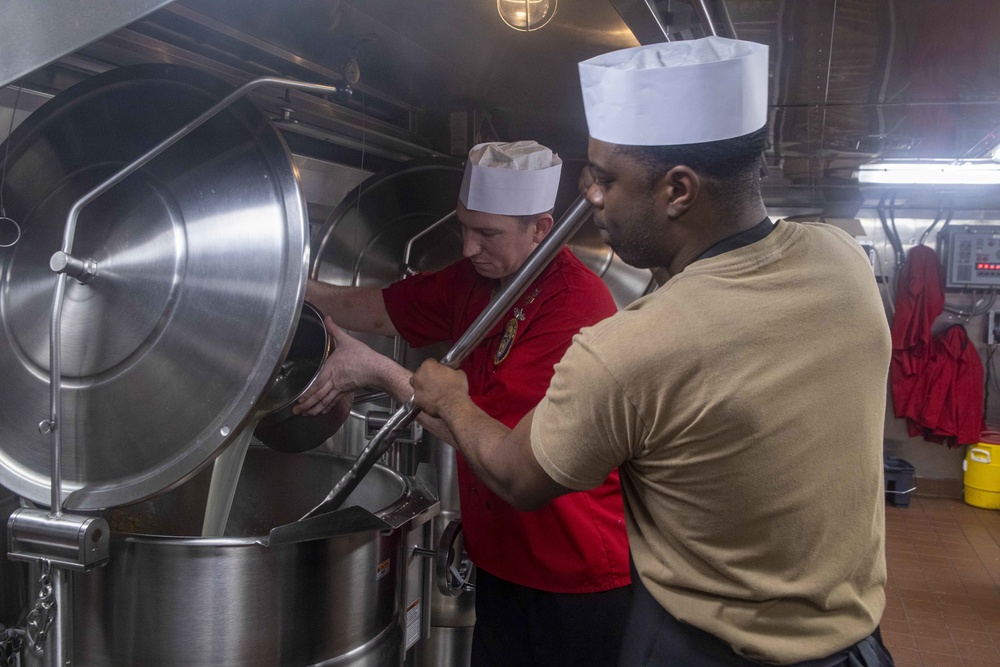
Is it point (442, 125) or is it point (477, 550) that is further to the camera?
point (442, 125)

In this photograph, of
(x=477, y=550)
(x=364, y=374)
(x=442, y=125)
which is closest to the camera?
(x=364, y=374)

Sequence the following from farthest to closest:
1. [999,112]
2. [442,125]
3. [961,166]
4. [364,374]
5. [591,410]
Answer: [961,166], [442,125], [999,112], [364,374], [591,410]

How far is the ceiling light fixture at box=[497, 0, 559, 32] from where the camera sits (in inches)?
63.4

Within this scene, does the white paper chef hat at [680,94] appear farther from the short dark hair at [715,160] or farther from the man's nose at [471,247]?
the man's nose at [471,247]

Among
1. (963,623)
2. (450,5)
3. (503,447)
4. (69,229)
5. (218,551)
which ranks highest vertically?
(450,5)

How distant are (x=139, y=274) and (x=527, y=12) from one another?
37.9 inches

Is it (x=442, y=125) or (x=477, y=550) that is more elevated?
(x=442, y=125)

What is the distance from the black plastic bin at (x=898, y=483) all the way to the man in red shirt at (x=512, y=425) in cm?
422

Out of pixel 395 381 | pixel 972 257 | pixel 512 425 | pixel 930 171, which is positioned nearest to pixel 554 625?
pixel 512 425

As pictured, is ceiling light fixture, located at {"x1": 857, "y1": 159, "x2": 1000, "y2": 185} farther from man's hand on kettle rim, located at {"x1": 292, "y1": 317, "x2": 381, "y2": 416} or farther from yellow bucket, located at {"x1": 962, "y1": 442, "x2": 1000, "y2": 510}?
man's hand on kettle rim, located at {"x1": 292, "y1": 317, "x2": 381, "y2": 416}

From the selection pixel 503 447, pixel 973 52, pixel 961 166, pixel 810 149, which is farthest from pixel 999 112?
pixel 503 447

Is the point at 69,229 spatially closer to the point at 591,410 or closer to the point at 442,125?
the point at 591,410

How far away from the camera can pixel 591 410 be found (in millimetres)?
878

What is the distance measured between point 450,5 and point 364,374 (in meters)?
0.75
